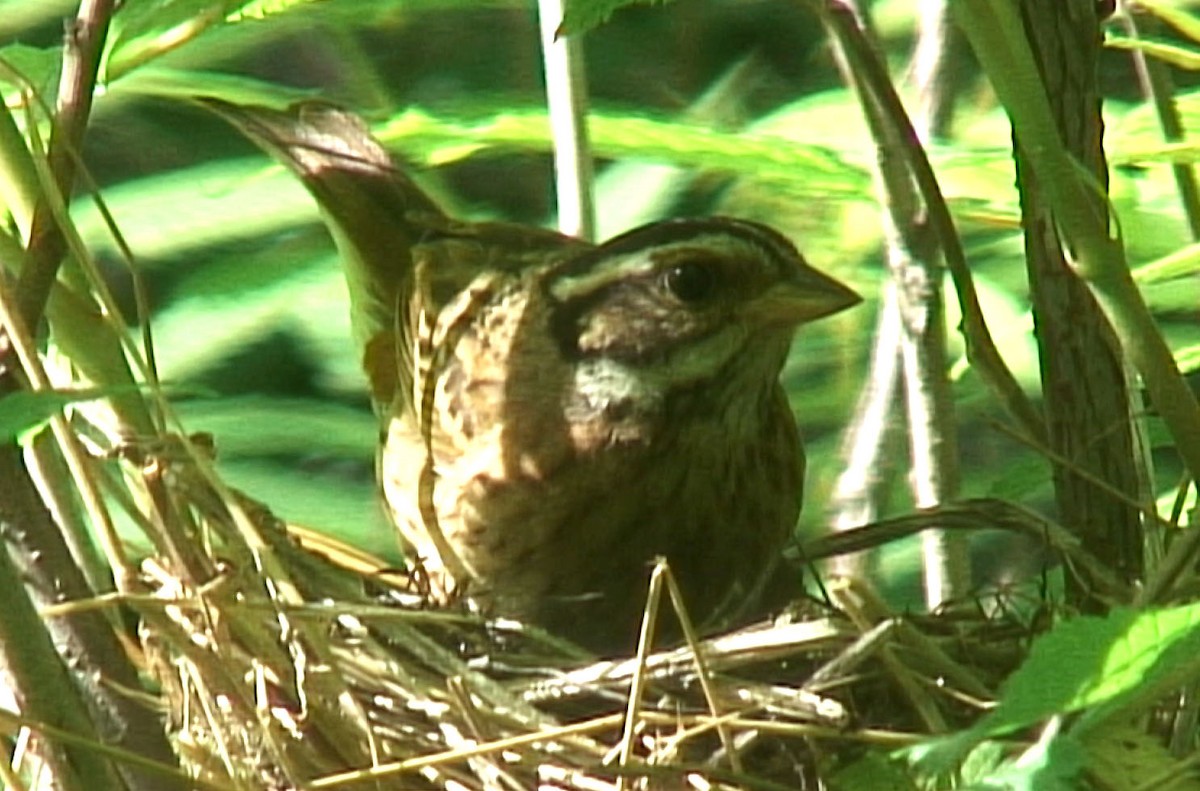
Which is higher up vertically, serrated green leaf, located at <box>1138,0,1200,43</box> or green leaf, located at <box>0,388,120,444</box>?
serrated green leaf, located at <box>1138,0,1200,43</box>

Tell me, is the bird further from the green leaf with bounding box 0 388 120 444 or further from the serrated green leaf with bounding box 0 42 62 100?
the green leaf with bounding box 0 388 120 444

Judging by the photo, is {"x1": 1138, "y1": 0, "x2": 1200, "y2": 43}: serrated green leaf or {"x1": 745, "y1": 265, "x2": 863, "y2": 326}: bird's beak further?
{"x1": 745, "y1": 265, "x2": 863, "y2": 326}: bird's beak

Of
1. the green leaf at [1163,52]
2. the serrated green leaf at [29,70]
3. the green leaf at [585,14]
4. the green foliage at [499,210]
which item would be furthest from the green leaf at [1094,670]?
the serrated green leaf at [29,70]

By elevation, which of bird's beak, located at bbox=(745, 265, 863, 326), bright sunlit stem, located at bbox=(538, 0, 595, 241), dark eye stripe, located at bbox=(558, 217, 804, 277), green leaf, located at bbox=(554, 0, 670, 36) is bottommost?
bird's beak, located at bbox=(745, 265, 863, 326)

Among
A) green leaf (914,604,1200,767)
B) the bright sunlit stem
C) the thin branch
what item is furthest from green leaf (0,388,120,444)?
the bright sunlit stem

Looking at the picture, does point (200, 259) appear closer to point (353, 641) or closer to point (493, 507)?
point (493, 507)

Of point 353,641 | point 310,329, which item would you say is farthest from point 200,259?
point 353,641

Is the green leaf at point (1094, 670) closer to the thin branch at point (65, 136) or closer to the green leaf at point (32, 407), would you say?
the green leaf at point (32, 407)

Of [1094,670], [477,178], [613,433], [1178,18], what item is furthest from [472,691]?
[477,178]
